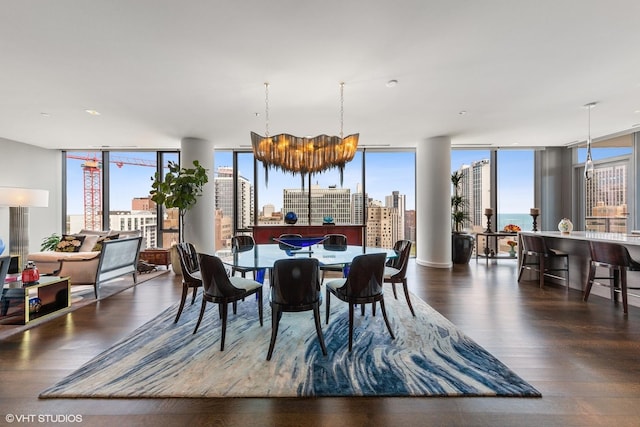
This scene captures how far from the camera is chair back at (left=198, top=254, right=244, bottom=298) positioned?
2354 millimetres

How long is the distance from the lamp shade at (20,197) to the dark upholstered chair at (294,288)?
19.2ft

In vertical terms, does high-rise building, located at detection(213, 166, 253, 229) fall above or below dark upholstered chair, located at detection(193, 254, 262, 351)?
above

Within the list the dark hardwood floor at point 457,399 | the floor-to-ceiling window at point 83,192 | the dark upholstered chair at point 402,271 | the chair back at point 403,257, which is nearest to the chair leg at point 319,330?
the dark hardwood floor at point 457,399

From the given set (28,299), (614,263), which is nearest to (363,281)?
(614,263)

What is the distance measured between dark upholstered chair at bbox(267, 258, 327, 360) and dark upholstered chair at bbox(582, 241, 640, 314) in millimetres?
3633

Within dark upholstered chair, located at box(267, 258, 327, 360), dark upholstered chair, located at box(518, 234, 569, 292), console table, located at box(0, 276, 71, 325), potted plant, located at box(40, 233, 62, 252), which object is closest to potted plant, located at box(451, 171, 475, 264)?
dark upholstered chair, located at box(518, 234, 569, 292)

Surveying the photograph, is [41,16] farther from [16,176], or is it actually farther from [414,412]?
[16,176]

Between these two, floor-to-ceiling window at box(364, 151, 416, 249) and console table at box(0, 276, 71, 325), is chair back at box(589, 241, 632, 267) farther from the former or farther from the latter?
console table at box(0, 276, 71, 325)

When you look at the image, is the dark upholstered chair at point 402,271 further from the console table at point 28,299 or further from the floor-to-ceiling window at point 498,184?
the floor-to-ceiling window at point 498,184

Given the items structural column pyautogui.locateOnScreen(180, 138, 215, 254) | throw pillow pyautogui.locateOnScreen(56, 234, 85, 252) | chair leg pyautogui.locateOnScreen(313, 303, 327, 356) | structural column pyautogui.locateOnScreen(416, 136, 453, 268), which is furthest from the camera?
structural column pyautogui.locateOnScreen(416, 136, 453, 268)

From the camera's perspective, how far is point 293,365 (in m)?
2.11

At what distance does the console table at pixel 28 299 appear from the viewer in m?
2.88

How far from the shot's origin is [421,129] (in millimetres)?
5152

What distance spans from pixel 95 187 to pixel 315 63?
683 cm
